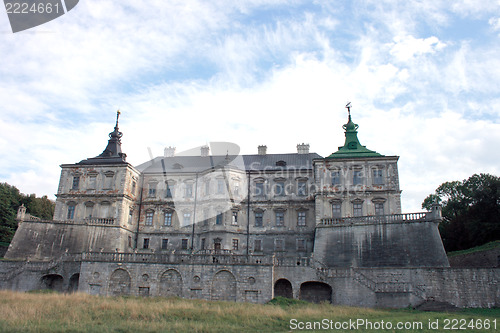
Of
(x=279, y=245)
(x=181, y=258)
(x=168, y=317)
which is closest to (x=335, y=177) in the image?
(x=279, y=245)

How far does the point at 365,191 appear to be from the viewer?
37.4m

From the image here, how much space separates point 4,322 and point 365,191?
94.6 ft

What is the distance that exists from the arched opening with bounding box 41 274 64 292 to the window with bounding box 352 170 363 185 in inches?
1020

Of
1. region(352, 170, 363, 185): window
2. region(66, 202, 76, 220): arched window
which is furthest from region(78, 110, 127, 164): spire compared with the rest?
region(352, 170, 363, 185): window

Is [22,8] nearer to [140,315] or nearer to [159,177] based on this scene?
[140,315]

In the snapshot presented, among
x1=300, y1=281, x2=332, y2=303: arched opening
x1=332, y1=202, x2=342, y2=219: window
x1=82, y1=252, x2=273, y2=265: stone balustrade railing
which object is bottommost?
x1=300, y1=281, x2=332, y2=303: arched opening

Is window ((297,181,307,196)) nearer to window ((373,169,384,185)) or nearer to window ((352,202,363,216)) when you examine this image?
window ((352,202,363,216))

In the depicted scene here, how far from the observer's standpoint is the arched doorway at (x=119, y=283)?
3094 centimetres

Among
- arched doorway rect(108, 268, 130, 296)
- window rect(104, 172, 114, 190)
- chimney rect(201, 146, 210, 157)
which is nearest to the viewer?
arched doorway rect(108, 268, 130, 296)

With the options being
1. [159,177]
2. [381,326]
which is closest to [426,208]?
[159,177]

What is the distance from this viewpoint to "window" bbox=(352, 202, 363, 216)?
37062 mm

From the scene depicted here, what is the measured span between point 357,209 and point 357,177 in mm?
2961

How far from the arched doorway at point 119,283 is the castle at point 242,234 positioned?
0.07m

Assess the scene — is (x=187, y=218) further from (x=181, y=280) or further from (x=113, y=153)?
(x=181, y=280)
